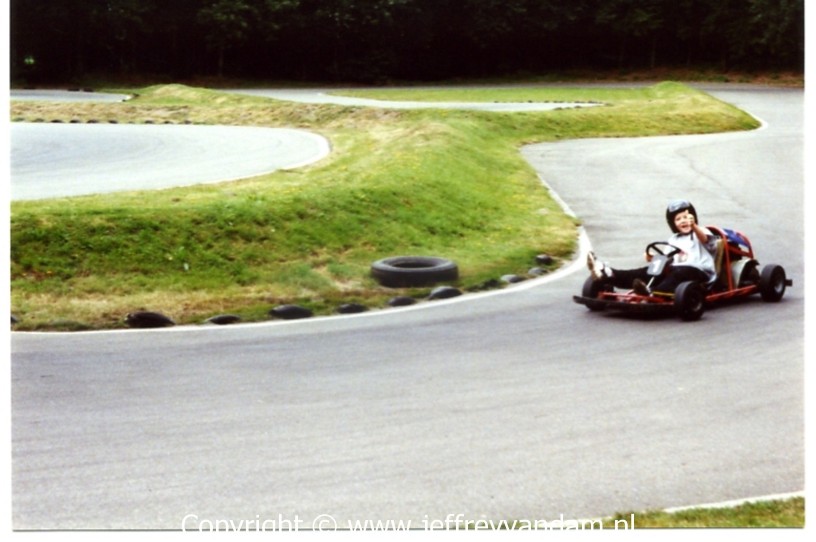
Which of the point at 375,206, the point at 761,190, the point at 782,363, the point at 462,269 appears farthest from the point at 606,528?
the point at 761,190

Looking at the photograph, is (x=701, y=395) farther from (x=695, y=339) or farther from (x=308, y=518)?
(x=308, y=518)

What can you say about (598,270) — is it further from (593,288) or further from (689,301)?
(689,301)

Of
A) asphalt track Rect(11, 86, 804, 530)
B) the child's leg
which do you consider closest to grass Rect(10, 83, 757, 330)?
asphalt track Rect(11, 86, 804, 530)

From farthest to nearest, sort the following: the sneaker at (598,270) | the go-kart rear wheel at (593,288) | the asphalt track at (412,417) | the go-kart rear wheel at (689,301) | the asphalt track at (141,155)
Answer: the asphalt track at (141,155) < the go-kart rear wheel at (593,288) < the sneaker at (598,270) < the go-kart rear wheel at (689,301) < the asphalt track at (412,417)

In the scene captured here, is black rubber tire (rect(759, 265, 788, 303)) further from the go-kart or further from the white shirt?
the white shirt

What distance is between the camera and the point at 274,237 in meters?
12.7

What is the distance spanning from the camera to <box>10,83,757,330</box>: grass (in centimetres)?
1123

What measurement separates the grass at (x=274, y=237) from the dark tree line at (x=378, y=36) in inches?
62.9

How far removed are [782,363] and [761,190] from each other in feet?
20.1

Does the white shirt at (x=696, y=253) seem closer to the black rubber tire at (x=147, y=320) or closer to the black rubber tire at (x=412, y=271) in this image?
the black rubber tire at (x=412, y=271)

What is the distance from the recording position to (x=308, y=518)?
21.1 ft

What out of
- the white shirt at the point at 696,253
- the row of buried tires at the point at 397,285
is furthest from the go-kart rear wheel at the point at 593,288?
the row of buried tires at the point at 397,285

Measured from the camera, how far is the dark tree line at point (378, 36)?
11281 millimetres

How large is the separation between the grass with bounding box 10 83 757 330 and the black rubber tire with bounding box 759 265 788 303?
278cm
